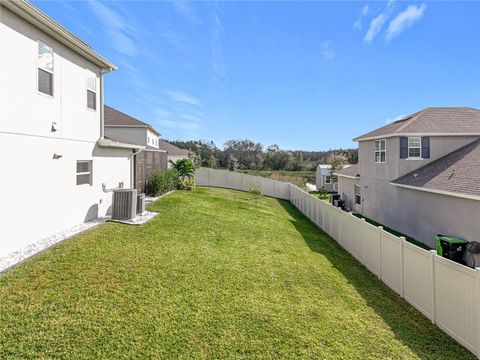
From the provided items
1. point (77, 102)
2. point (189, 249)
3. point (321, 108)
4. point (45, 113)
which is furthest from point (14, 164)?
point (321, 108)

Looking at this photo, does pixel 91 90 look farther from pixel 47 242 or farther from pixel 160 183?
pixel 160 183

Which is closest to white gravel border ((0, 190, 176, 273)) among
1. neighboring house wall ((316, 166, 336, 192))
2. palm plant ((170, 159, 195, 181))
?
palm plant ((170, 159, 195, 181))

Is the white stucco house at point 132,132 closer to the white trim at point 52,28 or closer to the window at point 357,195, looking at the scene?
the white trim at point 52,28

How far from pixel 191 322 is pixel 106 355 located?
48.3 inches

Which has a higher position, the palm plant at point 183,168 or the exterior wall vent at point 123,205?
the palm plant at point 183,168

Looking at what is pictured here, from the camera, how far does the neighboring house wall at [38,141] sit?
18.7 feet

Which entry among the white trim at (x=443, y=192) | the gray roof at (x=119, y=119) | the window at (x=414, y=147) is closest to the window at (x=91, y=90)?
the gray roof at (x=119, y=119)

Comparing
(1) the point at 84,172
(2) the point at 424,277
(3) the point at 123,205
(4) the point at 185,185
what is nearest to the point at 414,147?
(2) the point at 424,277

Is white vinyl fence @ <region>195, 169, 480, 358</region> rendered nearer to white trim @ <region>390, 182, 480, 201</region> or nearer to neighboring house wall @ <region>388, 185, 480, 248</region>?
white trim @ <region>390, 182, 480, 201</region>

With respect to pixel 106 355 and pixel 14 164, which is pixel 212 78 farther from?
pixel 106 355

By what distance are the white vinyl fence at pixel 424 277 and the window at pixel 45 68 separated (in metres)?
9.58

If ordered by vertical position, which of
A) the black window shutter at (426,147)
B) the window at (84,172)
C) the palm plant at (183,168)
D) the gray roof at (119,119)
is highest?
the gray roof at (119,119)

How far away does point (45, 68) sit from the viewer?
22.7 feet

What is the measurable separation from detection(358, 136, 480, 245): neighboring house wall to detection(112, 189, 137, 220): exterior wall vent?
12.4 m
